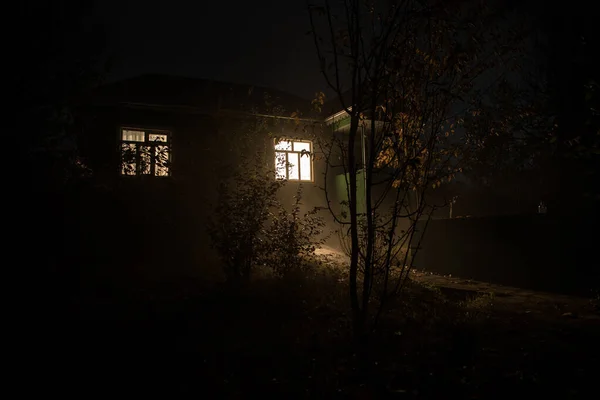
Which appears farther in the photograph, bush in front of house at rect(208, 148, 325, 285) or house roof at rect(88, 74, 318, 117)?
house roof at rect(88, 74, 318, 117)

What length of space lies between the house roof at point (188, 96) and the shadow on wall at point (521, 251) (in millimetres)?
5401

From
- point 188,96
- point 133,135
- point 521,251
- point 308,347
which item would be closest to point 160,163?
point 133,135

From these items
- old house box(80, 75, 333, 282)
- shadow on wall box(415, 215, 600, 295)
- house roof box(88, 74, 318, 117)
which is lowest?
shadow on wall box(415, 215, 600, 295)

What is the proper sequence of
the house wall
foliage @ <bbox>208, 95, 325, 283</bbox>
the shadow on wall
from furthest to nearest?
the house wall
the shadow on wall
foliage @ <bbox>208, 95, 325, 283</bbox>

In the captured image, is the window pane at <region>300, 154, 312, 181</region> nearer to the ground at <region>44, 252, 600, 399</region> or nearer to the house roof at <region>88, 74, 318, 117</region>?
the house roof at <region>88, 74, 318, 117</region>

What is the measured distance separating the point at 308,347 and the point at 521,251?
6.47 metres

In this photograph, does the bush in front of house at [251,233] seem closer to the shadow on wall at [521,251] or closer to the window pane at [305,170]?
the shadow on wall at [521,251]

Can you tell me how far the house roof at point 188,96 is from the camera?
488 inches

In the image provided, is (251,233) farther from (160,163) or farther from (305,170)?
(305,170)

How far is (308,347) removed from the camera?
439 centimetres

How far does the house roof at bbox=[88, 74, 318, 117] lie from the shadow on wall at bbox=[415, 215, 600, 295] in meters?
5.40

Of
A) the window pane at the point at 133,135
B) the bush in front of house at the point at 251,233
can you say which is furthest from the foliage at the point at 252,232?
the window pane at the point at 133,135

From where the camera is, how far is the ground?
3.48m

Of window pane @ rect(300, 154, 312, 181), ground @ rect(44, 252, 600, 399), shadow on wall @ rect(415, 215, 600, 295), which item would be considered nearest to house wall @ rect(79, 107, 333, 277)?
ground @ rect(44, 252, 600, 399)
